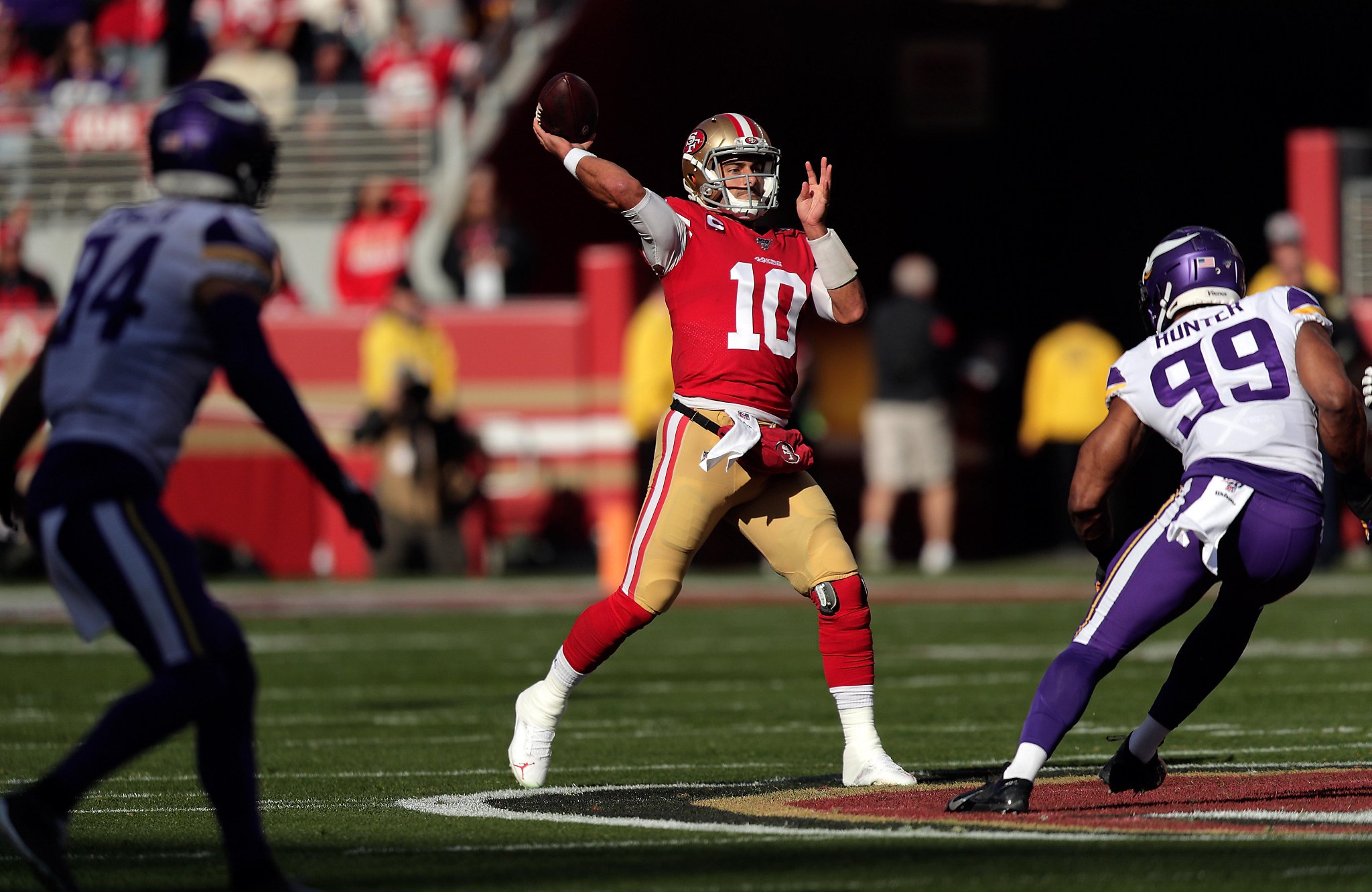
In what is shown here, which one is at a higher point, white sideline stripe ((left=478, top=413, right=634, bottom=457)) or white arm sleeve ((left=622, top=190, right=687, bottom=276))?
white arm sleeve ((left=622, top=190, right=687, bottom=276))

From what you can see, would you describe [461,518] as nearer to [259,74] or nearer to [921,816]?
[259,74]

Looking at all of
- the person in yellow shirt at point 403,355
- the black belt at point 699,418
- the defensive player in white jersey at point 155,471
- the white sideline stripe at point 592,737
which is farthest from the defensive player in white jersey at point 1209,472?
the person in yellow shirt at point 403,355

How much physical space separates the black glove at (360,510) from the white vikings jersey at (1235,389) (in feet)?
7.44

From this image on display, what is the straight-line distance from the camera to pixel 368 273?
68.5 ft

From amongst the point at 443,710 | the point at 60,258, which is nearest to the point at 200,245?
the point at 443,710

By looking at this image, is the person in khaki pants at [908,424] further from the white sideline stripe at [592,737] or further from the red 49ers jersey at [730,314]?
the red 49ers jersey at [730,314]

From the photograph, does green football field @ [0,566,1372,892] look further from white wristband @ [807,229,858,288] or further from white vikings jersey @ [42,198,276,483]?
white wristband @ [807,229,858,288]

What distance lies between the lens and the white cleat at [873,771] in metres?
7.44

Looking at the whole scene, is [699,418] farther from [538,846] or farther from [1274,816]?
[1274,816]

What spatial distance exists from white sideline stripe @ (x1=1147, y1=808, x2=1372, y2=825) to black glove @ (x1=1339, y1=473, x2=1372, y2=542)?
2.82ft

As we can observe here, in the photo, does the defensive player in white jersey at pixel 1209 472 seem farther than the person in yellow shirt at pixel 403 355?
No

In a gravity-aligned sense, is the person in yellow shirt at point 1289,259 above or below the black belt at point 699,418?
below

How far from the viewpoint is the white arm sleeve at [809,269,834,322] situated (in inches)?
310

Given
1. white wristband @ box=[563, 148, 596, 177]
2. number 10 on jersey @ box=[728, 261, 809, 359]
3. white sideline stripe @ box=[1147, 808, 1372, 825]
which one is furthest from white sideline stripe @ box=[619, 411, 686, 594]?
white sideline stripe @ box=[1147, 808, 1372, 825]
